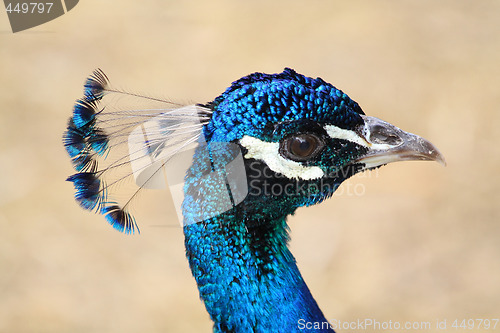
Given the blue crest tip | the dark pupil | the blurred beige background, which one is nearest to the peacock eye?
the dark pupil

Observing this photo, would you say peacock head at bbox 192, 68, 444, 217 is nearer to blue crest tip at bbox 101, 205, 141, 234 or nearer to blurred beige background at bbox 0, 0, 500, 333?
blue crest tip at bbox 101, 205, 141, 234

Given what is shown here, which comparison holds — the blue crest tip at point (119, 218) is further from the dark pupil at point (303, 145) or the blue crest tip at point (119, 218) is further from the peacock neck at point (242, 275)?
the dark pupil at point (303, 145)

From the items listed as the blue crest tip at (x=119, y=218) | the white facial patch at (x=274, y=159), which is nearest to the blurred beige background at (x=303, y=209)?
the blue crest tip at (x=119, y=218)

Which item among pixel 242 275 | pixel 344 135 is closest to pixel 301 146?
pixel 344 135

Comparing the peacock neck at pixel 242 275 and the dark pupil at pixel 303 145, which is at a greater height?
the dark pupil at pixel 303 145

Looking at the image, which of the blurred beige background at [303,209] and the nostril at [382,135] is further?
the blurred beige background at [303,209]

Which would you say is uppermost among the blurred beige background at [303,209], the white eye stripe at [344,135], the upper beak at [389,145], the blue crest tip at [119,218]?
the white eye stripe at [344,135]

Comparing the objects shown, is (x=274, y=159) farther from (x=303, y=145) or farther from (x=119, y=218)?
(x=119, y=218)
